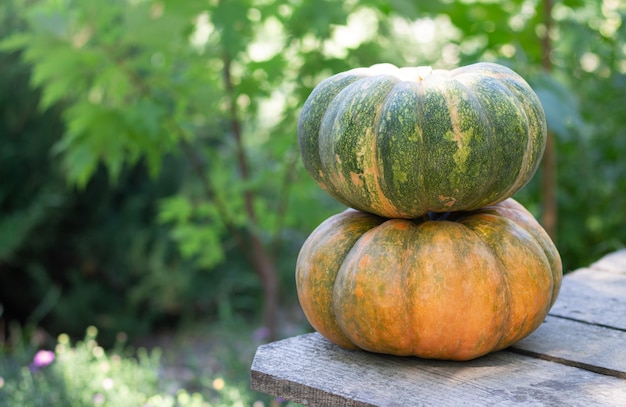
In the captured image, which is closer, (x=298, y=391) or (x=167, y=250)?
(x=298, y=391)

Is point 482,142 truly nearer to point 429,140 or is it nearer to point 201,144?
point 429,140

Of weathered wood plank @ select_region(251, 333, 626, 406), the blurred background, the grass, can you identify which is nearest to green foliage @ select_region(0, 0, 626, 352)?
the blurred background

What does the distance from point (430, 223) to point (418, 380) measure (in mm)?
274

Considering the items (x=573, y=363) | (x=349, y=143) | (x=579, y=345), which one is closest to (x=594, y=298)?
(x=579, y=345)

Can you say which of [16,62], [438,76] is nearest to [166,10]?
[438,76]

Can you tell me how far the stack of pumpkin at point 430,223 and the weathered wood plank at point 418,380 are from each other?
0.11 feet

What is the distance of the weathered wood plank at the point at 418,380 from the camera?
41.6 inches

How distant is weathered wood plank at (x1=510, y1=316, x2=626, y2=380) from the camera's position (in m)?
1.21

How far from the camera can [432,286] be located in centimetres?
119

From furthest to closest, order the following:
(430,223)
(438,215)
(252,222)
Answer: (252,222) < (438,215) < (430,223)

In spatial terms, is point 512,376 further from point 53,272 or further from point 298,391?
point 53,272

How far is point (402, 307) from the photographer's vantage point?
3.93 feet

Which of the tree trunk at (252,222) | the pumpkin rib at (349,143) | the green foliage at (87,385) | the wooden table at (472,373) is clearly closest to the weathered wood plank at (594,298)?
the wooden table at (472,373)

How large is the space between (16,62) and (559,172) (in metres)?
3.31
